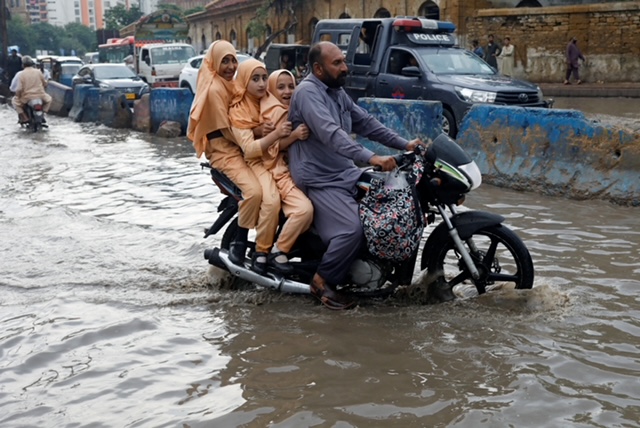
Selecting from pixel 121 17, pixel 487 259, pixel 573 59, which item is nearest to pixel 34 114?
pixel 487 259

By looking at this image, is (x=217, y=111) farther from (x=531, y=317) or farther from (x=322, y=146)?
(x=531, y=317)

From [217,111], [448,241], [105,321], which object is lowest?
[105,321]

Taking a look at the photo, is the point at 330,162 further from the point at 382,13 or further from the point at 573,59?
the point at 382,13

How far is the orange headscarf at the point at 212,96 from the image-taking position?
5445 millimetres

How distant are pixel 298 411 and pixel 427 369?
81cm

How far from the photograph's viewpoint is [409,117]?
11234mm

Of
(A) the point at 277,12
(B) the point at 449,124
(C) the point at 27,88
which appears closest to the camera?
(B) the point at 449,124

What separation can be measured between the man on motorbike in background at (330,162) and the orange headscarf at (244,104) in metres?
0.30

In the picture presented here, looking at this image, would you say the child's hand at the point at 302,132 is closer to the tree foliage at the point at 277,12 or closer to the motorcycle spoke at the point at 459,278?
the motorcycle spoke at the point at 459,278

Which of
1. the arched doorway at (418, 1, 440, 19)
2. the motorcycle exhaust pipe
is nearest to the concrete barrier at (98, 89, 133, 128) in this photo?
the motorcycle exhaust pipe

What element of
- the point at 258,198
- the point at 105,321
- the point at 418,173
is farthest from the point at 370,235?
the point at 105,321

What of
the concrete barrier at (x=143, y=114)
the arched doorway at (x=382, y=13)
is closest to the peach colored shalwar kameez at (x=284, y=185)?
the concrete barrier at (x=143, y=114)

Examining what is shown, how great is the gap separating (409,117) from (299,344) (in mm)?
6856

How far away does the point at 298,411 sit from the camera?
3938 millimetres
